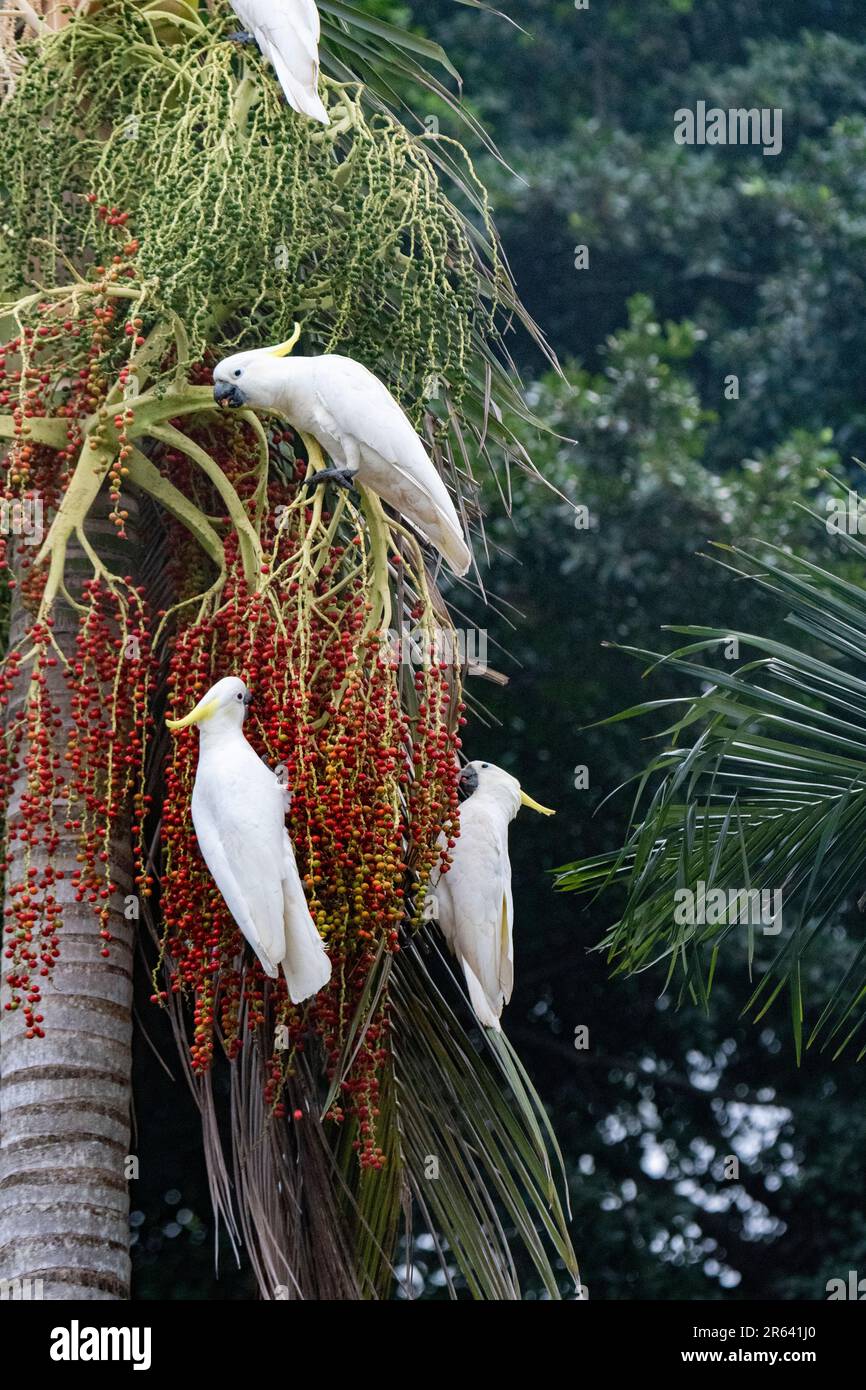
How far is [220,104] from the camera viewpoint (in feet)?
9.58

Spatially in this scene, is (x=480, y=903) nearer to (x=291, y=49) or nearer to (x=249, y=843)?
(x=249, y=843)

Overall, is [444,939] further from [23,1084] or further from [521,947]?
[521,947]

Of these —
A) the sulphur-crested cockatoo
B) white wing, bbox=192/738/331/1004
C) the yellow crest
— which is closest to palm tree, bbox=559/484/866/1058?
the sulphur-crested cockatoo

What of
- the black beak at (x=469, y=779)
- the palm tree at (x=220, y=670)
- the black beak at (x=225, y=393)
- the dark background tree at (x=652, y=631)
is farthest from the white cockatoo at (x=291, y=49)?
the dark background tree at (x=652, y=631)

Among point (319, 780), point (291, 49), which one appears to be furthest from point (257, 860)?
point (291, 49)

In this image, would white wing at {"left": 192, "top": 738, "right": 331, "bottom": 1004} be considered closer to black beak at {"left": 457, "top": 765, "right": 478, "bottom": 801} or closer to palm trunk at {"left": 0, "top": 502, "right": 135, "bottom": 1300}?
palm trunk at {"left": 0, "top": 502, "right": 135, "bottom": 1300}

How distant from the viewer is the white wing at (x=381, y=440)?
9.25 feet

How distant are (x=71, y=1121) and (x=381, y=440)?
3.83 feet

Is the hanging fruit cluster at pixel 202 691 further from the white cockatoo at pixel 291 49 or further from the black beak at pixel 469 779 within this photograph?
the white cockatoo at pixel 291 49

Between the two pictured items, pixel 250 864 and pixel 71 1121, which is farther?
pixel 71 1121

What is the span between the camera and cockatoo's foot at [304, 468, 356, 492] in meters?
2.81

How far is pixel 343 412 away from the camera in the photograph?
9.26 feet
